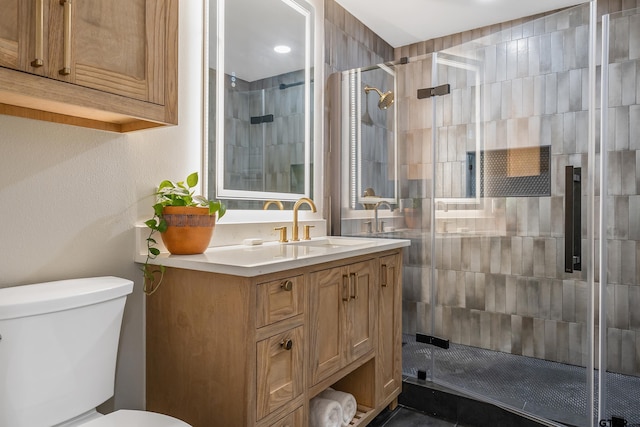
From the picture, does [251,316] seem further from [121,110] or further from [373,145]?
[373,145]

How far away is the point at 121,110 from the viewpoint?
1.19m

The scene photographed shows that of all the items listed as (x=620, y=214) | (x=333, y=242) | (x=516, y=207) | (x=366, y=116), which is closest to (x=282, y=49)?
(x=366, y=116)

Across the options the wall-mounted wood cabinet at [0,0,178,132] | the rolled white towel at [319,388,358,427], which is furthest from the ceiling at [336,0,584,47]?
the rolled white towel at [319,388,358,427]

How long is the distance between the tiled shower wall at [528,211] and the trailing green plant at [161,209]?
1426 mm

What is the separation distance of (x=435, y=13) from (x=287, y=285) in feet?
7.85

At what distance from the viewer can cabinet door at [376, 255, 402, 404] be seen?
2066mm

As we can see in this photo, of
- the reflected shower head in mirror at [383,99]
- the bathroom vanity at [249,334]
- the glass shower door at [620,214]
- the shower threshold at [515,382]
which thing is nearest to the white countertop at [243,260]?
the bathroom vanity at [249,334]

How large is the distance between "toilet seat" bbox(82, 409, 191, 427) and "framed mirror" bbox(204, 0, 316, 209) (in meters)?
0.93

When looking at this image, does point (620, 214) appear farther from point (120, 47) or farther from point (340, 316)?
point (120, 47)

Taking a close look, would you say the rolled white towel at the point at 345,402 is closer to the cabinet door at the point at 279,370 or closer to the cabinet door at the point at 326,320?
the cabinet door at the point at 326,320

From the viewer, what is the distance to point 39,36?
0.99 m

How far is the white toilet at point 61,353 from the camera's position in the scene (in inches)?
40.9

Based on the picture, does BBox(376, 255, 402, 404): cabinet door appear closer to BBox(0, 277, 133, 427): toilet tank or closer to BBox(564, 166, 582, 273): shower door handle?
BBox(564, 166, 582, 273): shower door handle

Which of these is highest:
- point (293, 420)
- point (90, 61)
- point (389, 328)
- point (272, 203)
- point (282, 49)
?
point (282, 49)
